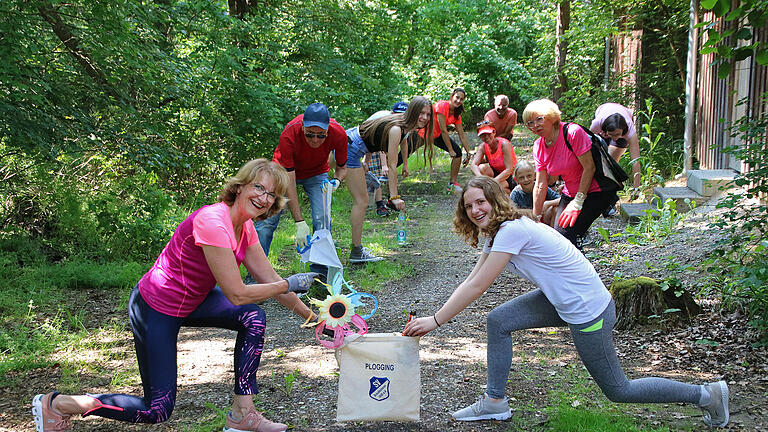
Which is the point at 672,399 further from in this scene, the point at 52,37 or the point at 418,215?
the point at 418,215

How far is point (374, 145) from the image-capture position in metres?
6.75

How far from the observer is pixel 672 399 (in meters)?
3.05

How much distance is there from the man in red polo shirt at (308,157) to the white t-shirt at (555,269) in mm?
2638

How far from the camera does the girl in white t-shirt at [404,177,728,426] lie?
9.75 feet

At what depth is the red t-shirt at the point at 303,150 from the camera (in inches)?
215

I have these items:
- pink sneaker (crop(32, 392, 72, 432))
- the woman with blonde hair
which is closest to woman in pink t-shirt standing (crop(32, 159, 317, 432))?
pink sneaker (crop(32, 392, 72, 432))

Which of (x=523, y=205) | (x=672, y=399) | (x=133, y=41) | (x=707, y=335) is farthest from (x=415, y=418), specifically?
(x=133, y=41)

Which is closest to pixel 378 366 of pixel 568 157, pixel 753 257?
pixel 568 157

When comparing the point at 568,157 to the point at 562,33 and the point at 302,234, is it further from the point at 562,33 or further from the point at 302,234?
the point at 562,33

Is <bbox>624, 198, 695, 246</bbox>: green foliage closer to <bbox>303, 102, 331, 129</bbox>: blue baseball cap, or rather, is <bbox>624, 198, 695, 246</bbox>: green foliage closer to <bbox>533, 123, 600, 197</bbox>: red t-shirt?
<bbox>533, 123, 600, 197</bbox>: red t-shirt

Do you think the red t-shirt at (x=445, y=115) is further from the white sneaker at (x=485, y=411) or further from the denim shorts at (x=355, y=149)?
the white sneaker at (x=485, y=411)

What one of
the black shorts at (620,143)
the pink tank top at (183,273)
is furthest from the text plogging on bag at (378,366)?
the black shorts at (620,143)

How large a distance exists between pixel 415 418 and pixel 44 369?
2671mm

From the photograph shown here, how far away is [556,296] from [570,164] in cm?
231
